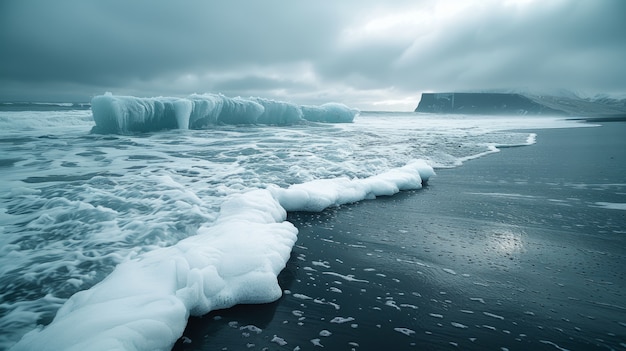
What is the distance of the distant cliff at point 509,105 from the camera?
74.1 m

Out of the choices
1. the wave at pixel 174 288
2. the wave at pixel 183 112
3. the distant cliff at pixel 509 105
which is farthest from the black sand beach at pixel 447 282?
the distant cliff at pixel 509 105

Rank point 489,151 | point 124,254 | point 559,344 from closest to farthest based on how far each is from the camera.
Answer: point 559,344
point 124,254
point 489,151

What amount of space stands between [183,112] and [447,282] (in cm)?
1790

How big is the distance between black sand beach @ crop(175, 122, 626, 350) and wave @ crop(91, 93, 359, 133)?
1483 cm

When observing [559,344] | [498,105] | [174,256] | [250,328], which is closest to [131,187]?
[174,256]

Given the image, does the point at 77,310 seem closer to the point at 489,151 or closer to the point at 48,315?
the point at 48,315

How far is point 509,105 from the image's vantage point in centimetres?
8744

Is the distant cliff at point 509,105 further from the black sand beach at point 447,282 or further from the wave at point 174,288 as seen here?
the wave at point 174,288

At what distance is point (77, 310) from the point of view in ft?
6.84

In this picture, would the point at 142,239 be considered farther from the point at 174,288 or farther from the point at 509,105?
the point at 509,105

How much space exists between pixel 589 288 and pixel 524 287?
0.53 metres

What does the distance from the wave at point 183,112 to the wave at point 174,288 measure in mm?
14614

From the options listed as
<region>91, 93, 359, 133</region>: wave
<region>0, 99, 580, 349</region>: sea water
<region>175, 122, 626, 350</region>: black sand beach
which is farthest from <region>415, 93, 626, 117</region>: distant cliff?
<region>0, 99, 580, 349</region>: sea water

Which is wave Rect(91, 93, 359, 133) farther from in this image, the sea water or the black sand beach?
the black sand beach
